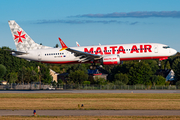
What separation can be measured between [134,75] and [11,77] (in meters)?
56.2

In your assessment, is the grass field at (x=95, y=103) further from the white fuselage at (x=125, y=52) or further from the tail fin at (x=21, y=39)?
the tail fin at (x=21, y=39)

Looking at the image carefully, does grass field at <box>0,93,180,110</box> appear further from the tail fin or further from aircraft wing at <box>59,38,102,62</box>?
the tail fin

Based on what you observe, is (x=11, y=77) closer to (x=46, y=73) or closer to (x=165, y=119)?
(x=46, y=73)

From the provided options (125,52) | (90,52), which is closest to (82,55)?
(90,52)

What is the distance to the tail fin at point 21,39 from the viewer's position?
61219 millimetres

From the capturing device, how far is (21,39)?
61938mm

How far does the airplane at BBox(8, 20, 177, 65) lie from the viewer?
52469 mm

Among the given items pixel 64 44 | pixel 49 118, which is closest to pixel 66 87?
pixel 64 44

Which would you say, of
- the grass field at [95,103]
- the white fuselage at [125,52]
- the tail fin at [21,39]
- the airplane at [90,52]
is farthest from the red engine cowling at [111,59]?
the tail fin at [21,39]

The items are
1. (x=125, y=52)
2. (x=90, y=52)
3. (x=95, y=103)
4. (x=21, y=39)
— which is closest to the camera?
(x=95, y=103)

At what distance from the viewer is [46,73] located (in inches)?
5157

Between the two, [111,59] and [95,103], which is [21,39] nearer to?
[111,59]

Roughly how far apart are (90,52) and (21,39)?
16753 millimetres

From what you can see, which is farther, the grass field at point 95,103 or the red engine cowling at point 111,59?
the red engine cowling at point 111,59
